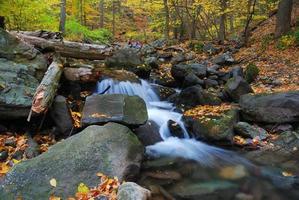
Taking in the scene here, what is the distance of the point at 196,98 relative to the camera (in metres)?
10.6

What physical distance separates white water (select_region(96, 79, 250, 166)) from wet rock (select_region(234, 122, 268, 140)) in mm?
740

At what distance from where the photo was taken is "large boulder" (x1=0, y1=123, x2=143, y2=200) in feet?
17.0

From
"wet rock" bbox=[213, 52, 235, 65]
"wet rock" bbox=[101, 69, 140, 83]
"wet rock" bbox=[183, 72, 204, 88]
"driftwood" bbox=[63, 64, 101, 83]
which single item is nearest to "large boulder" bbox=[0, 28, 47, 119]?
"driftwood" bbox=[63, 64, 101, 83]

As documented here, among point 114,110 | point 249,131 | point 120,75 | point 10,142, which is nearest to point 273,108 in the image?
point 249,131

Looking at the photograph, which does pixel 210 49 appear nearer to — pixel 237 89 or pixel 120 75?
pixel 120 75

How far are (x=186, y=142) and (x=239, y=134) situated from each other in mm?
1315

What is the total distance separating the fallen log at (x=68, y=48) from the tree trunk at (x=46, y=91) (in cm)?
175

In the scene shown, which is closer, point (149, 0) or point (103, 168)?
point (103, 168)

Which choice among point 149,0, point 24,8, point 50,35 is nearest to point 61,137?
point 50,35

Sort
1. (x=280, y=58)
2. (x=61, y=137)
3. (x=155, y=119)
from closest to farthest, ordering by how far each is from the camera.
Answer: (x=61, y=137) < (x=155, y=119) < (x=280, y=58)

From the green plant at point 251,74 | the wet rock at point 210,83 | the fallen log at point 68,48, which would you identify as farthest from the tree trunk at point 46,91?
the green plant at point 251,74

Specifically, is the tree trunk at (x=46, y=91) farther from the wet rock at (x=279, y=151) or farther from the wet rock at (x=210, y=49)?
the wet rock at (x=210, y=49)

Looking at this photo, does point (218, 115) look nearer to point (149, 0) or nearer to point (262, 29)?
point (262, 29)

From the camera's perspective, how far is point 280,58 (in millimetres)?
14070
